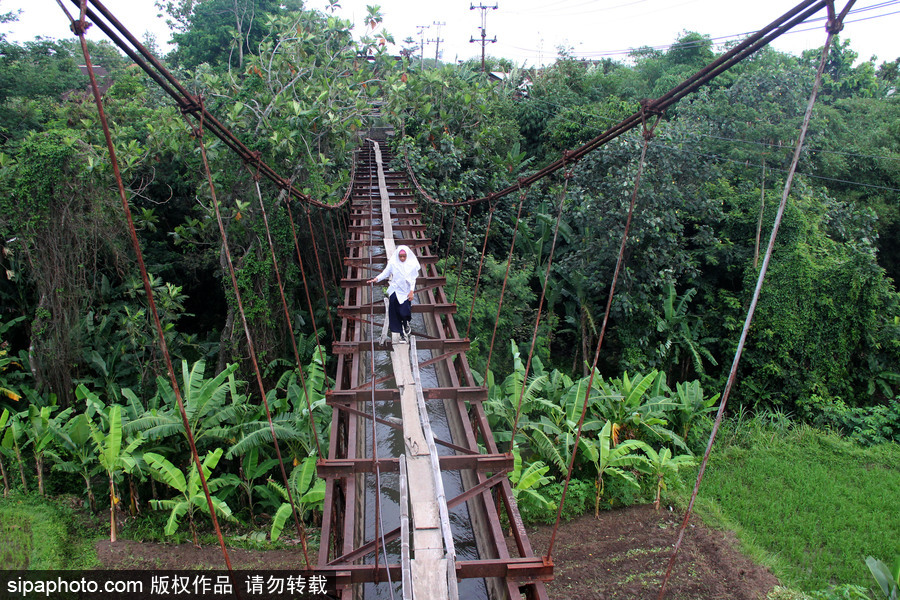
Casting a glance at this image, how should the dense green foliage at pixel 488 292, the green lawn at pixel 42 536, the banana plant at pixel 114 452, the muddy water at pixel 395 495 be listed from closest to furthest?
the muddy water at pixel 395 495
the green lawn at pixel 42 536
the banana plant at pixel 114 452
the dense green foliage at pixel 488 292

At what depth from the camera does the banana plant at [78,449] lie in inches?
252

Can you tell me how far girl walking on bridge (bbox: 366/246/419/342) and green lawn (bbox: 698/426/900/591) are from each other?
474cm

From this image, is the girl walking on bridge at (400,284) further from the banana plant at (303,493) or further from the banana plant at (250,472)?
the banana plant at (250,472)

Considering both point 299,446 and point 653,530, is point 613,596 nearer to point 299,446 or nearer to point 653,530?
→ point 653,530

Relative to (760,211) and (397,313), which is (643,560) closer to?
(397,313)

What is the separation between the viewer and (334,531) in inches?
140

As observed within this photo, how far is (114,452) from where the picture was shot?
5902mm

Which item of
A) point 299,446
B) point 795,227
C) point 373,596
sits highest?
point 795,227

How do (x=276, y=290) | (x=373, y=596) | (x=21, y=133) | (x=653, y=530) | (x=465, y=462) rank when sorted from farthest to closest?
(x=21, y=133) < (x=276, y=290) < (x=653, y=530) < (x=465, y=462) < (x=373, y=596)

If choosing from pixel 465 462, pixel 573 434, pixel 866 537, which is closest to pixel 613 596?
pixel 573 434

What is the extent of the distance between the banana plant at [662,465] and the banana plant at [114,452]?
19.2ft

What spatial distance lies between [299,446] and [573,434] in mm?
3431

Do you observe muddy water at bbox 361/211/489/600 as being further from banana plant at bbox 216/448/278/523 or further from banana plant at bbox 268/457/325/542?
banana plant at bbox 216/448/278/523

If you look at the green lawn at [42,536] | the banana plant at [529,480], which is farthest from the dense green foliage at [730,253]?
the green lawn at [42,536]
